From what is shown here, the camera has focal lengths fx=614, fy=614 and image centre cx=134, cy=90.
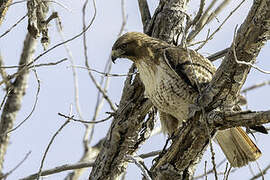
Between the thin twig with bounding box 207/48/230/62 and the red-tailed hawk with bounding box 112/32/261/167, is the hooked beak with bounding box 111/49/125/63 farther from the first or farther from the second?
the thin twig with bounding box 207/48/230/62

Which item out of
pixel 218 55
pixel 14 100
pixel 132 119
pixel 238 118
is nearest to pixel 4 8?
pixel 132 119

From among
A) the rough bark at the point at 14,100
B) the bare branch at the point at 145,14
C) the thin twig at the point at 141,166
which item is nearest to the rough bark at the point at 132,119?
the bare branch at the point at 145,14

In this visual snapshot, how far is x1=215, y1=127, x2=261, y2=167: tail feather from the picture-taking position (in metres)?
5.11

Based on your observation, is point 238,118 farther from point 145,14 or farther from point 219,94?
point 145,14

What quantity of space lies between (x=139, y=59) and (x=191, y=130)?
5.96 feet

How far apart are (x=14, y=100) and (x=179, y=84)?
8.66ft

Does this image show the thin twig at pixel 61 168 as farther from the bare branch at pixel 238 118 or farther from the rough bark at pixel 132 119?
the bare branch at pixel 238 118

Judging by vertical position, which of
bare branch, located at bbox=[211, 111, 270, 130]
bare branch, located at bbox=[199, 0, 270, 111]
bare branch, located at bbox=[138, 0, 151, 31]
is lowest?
bare branch, located at bbox=[211, 111, 270, 130]

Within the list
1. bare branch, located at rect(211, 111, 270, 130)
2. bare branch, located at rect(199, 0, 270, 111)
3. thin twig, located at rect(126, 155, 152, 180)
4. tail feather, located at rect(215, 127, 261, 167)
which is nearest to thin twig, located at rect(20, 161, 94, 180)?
thin twig, located at rect(126, 155, 152, 180)

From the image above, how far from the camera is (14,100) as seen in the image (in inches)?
282

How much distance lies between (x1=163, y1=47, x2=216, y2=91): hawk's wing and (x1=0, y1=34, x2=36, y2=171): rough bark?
1.73 m

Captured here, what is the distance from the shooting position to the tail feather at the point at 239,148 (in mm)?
5105

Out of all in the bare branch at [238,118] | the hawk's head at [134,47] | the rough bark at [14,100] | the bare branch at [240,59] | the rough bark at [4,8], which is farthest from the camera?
the rough bark at [14,100]

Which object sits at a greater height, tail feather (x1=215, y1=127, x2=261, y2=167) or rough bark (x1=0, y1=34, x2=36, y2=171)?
rough bark (x1=0, y1=34, x2=36, y2=171)
